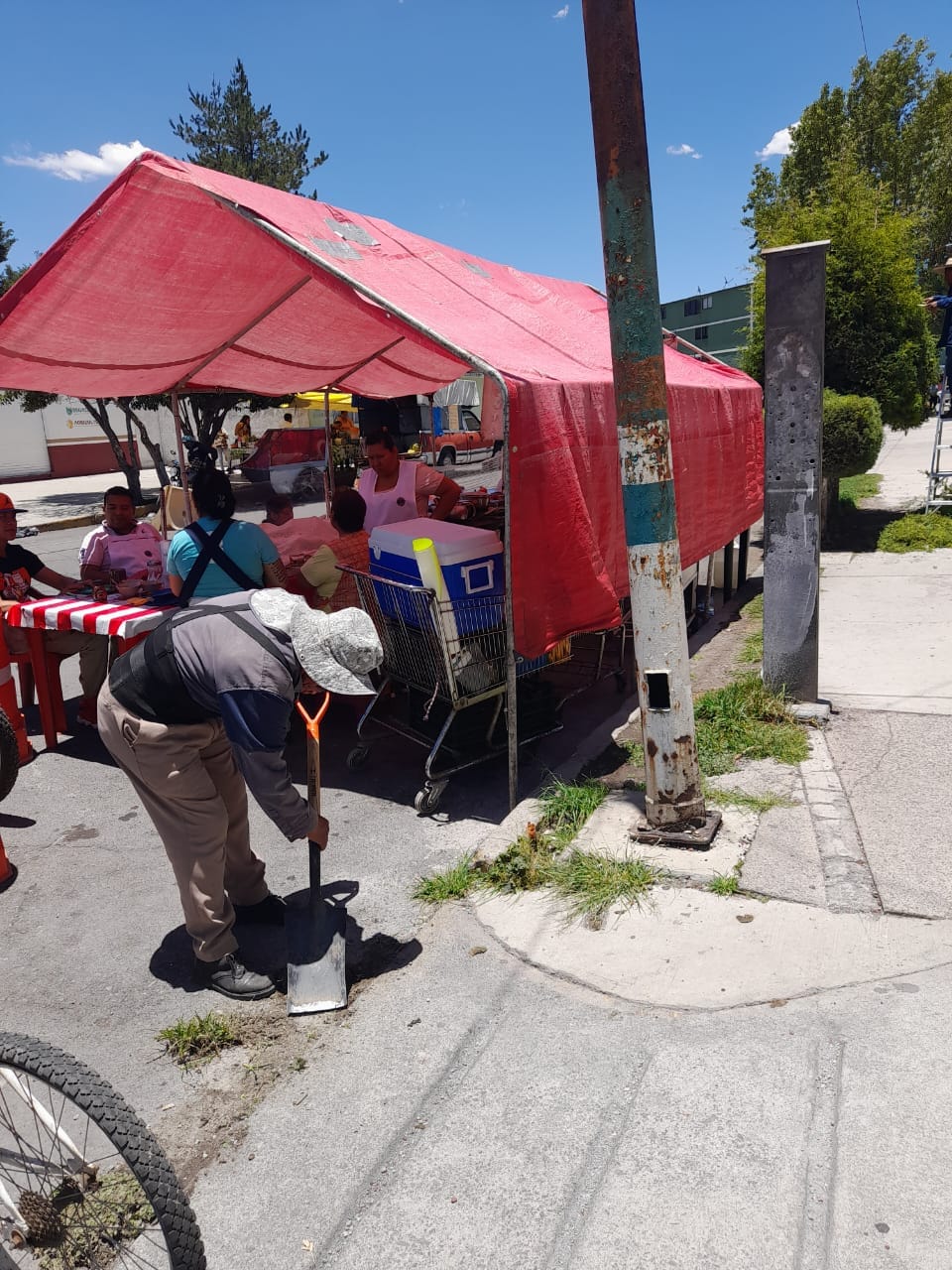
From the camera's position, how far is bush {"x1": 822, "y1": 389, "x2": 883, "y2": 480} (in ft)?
34.4

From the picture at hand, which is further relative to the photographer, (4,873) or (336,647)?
(4,873)

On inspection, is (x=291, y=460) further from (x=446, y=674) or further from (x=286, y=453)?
(x=446, y=674)

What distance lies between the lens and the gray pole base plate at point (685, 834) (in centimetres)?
429

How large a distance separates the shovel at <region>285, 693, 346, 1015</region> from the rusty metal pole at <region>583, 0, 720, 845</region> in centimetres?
162

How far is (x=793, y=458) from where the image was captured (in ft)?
18.1

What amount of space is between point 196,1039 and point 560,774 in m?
2.67

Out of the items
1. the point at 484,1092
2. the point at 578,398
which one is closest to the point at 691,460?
the point at 578,398

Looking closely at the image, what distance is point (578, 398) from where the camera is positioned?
16.5 feet

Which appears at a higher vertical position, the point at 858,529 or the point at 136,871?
the point at 858,529

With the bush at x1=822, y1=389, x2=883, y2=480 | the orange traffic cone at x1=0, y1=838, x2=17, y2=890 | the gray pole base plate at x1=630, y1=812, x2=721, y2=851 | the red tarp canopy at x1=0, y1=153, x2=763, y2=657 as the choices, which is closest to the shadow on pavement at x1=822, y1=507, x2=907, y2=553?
the bush at x1=822, y1=389, x2=883, y2=480

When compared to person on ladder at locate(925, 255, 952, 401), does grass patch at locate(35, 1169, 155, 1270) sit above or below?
below

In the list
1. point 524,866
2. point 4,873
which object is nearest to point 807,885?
point 524,866

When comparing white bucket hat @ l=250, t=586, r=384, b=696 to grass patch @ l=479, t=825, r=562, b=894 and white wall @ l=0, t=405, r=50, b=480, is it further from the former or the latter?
white wall @ l=0, t=405, r=50, b=480

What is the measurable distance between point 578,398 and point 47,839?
12.6 feet
